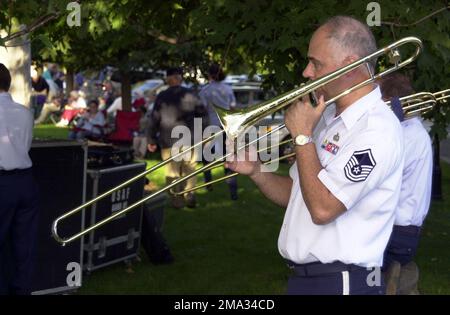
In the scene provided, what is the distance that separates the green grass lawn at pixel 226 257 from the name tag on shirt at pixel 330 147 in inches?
155

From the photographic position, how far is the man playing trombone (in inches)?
117

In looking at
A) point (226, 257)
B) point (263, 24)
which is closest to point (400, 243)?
point (263, 24)

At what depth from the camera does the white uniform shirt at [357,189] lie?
2.98m

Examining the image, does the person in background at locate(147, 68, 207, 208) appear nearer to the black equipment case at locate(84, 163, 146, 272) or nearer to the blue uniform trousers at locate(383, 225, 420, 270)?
the black equipment case at locate(84, 163, 146, 272)

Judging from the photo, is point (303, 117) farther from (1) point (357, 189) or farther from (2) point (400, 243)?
(2) point (400, 243)

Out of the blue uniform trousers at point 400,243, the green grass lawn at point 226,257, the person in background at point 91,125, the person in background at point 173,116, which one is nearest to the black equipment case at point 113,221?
the green grass lawn at point 226,257

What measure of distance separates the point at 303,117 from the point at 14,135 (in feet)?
11.1

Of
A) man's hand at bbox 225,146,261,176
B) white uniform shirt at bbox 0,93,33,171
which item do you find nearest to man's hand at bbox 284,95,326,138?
man's hand at bbox 225,146,261,176

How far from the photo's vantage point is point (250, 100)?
24.7 metres

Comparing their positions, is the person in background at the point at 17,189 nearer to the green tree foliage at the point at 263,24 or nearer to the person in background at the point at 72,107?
the green tree foliage at the point at 263,24

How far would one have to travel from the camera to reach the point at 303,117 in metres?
3.05
